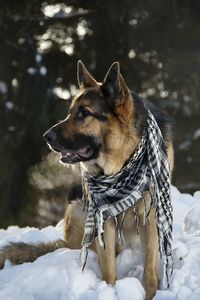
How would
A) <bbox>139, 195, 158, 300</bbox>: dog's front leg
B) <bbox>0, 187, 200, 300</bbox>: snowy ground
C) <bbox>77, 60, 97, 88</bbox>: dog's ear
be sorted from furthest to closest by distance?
<bbox>77, 60, 97, 88</bbox>: dog's ear < <bbox>139, 195, 158, 300</bbox>: dog's front leg < <bbox>0, 187, 200, 300</bbox>: snowy ground

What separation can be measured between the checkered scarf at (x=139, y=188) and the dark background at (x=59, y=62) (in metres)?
5.79

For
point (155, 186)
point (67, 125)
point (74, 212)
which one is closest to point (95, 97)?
point (67, 125)

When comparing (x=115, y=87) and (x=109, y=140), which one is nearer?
(x=115, y=87)

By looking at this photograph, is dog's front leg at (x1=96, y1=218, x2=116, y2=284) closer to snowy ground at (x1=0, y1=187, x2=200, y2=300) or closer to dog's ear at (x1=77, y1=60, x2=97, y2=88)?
snowy ground at (x1=0, y1=187, x2=200, y2=300)

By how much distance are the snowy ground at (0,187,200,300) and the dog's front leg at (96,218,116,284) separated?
0.27ft

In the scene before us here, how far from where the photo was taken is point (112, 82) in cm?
459

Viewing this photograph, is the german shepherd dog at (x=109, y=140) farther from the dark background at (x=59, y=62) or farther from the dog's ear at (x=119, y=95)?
the dark background at (x=59, y=62)

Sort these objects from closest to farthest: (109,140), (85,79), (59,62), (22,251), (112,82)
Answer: (112,82), (109,140), (85,79), (22,251), (59,62)

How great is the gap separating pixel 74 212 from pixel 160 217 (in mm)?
952

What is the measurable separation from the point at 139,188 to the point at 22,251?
134 cm

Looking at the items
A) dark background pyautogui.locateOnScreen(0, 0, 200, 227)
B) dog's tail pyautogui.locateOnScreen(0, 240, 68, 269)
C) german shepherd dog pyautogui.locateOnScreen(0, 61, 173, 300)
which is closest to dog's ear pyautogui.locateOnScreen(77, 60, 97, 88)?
german shepherd dog pyautogui.locateOnScreen(0, 61, 173, 300)

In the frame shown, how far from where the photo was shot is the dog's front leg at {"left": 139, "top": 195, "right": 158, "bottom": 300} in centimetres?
462

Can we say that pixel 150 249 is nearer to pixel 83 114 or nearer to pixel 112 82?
pixel 83 114

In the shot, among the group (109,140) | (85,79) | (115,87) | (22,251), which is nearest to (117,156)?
(109,140)
